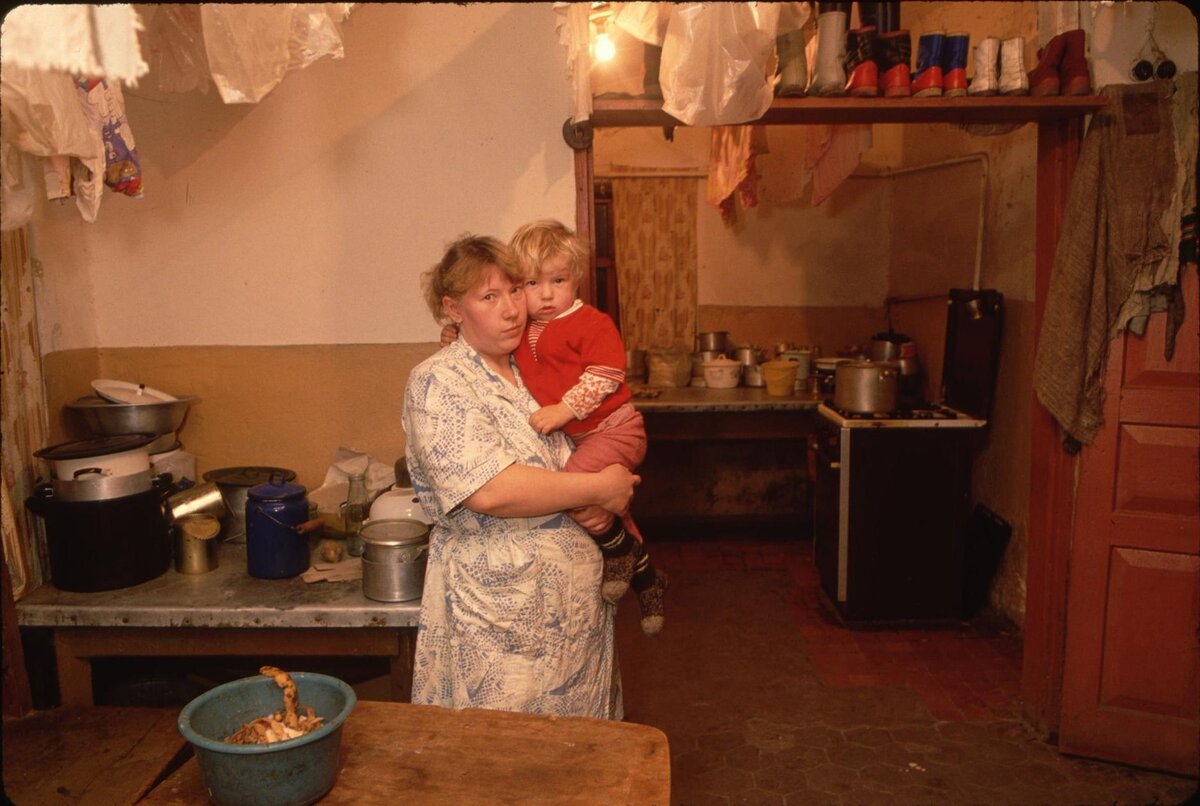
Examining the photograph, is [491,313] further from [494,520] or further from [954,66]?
[954,66]

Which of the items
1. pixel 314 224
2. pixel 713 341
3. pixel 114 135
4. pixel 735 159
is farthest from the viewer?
pixel 713 341

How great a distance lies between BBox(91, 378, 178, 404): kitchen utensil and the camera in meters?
2.84

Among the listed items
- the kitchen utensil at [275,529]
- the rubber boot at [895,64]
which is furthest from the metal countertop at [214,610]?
the rubber boot at [895,64]

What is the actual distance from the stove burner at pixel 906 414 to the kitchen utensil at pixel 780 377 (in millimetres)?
961

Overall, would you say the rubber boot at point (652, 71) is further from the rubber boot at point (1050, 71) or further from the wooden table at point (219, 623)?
the wooden table at point (219, 623)

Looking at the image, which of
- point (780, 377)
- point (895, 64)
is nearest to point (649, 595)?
point (895, 64)

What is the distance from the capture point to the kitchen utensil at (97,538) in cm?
252

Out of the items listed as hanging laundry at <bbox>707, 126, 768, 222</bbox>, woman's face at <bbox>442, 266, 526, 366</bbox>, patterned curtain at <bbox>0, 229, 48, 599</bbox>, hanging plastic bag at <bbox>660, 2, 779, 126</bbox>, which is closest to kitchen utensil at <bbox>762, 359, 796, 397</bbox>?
hanging laundry at <bbox>707, 126, 768, 222</bbox>

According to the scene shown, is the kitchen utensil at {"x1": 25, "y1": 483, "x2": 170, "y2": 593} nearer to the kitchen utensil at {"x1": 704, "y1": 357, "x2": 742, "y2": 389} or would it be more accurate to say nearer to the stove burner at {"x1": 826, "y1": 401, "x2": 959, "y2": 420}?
the stove burner at {"x1": 826, "y1": 401, "x2": 959, "y2": 420}

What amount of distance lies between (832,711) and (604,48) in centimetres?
288

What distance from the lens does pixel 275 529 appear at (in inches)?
104

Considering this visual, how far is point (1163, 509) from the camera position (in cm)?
303

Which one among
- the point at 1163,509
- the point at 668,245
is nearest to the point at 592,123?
the point at 1163,509

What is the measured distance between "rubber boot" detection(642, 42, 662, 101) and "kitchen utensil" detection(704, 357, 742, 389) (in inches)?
131
